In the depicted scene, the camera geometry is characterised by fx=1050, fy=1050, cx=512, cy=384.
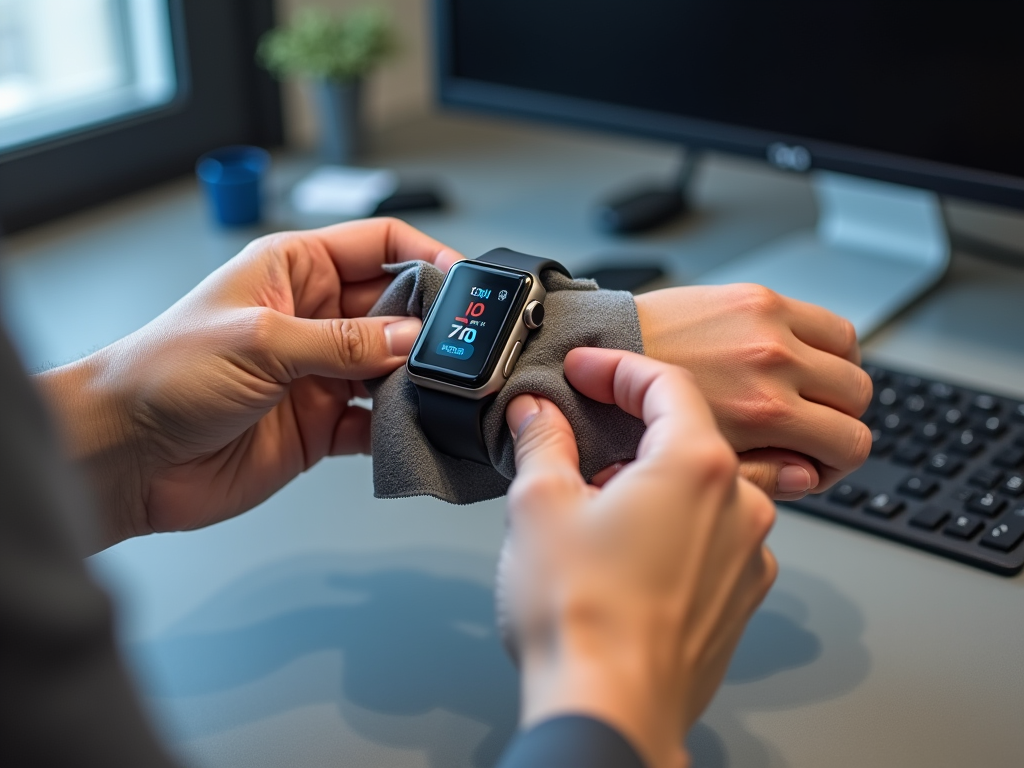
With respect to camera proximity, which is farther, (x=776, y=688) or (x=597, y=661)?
(x=776, y=688)

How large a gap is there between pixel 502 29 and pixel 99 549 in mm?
715

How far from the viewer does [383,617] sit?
0.69 m

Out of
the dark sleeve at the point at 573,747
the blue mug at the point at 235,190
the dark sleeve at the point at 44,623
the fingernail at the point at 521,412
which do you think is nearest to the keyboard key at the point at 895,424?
the fingernail at the point at 521,412

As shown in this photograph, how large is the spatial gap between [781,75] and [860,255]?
0.23 m

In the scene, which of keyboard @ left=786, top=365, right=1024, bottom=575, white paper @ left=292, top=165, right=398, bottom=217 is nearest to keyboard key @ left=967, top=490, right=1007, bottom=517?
keyboard @ left=786, top=365, right=1024, bottom=575

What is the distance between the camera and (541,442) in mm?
580

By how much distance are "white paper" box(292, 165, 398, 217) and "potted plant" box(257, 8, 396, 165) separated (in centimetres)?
8

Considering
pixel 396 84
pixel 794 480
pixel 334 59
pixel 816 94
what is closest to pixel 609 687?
pixel 794 480

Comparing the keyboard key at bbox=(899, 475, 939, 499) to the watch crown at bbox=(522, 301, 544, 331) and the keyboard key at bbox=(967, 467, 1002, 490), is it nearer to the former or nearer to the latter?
the keyboard key at bbox=(967, 467, 1002, 490)

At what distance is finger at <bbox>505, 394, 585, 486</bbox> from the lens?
20.8 inches

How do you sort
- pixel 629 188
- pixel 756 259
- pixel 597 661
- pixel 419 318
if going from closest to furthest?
pixel 597 661 → pixel 419 318 → pixel 756 259 → pixel 629 188

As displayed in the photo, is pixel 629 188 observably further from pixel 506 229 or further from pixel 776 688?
pixel 776 688

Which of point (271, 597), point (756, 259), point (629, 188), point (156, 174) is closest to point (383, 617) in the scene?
point (271, 597)

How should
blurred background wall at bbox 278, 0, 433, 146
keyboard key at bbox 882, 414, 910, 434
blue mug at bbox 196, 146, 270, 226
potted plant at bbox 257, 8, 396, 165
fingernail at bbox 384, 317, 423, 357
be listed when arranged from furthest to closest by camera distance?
1. blurred background wall at bbox 278, 0, 433, 146
2. potted plant at bbox 257, 8, 396, 165
3. blue mug at bbox 196, 146, 270, 226
4. keyboard key at bbox 882, 414, 910, 434
5. fingernail at bbox 384, 317, 423, 357
